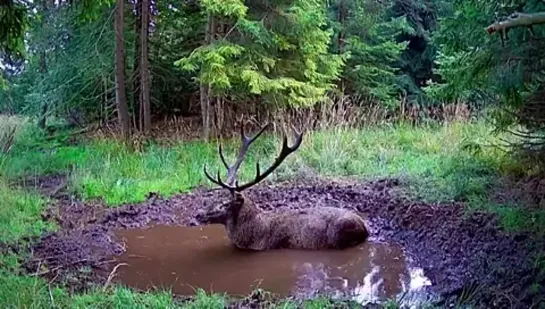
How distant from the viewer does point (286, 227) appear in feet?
21.8

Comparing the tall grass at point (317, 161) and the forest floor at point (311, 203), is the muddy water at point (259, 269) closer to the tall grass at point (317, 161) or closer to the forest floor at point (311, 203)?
the forest floor at point (311, 203)

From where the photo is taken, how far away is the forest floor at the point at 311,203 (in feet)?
14.9

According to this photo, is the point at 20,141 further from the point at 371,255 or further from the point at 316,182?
the point at 371,255

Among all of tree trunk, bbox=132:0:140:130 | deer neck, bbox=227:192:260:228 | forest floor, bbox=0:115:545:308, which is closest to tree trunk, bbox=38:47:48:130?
forest floor, bbox=0:115:545:308

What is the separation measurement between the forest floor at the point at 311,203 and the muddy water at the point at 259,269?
9.7 inches

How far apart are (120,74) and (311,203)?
6210mm

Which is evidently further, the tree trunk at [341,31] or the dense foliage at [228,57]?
the tree trunk at [341,31]

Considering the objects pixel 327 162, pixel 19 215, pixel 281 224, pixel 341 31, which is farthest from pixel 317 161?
pixel 341 31

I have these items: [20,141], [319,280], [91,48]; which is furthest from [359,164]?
[20,141]

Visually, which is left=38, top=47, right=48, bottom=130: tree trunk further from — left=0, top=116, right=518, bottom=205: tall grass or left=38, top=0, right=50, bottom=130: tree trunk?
left=0, top=116, right=518, bottom=205: tall grass

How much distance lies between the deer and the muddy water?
→ 12cm

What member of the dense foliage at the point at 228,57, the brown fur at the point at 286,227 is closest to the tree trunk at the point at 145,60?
the dense foliage at the point at 228,57

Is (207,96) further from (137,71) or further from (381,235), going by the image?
(381,235)

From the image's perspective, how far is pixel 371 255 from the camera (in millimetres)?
6242
